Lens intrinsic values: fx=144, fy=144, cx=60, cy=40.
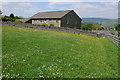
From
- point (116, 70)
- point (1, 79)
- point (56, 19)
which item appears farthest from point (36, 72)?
point (56, 19)

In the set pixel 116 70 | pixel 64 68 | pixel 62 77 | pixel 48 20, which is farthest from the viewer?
pixel 48 20

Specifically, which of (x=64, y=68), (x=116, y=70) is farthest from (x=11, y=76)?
(x=116, y=70)

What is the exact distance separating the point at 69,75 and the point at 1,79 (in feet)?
8.33

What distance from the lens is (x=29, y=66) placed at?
6.41 m

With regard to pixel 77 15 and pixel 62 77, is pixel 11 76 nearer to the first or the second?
pixel 62 77

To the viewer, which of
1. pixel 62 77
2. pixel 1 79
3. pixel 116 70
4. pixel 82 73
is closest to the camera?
pixel 1 79

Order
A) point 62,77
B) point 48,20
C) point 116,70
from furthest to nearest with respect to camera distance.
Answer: point 48,20
point 116,70
point 62,77

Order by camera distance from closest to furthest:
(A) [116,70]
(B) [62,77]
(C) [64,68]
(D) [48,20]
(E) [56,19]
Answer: (B) [62,77]
(C) [64,68]
(A) [116,70]
(E) [56,19]
(D) [48,20]

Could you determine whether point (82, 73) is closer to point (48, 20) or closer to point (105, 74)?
point (105, 74)

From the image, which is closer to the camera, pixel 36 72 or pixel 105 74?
pixel 36 72

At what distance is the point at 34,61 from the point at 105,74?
341 cm

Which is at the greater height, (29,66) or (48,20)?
(48,20)

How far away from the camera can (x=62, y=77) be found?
5.49 meters

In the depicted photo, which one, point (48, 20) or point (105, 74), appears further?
point (48, 20)
